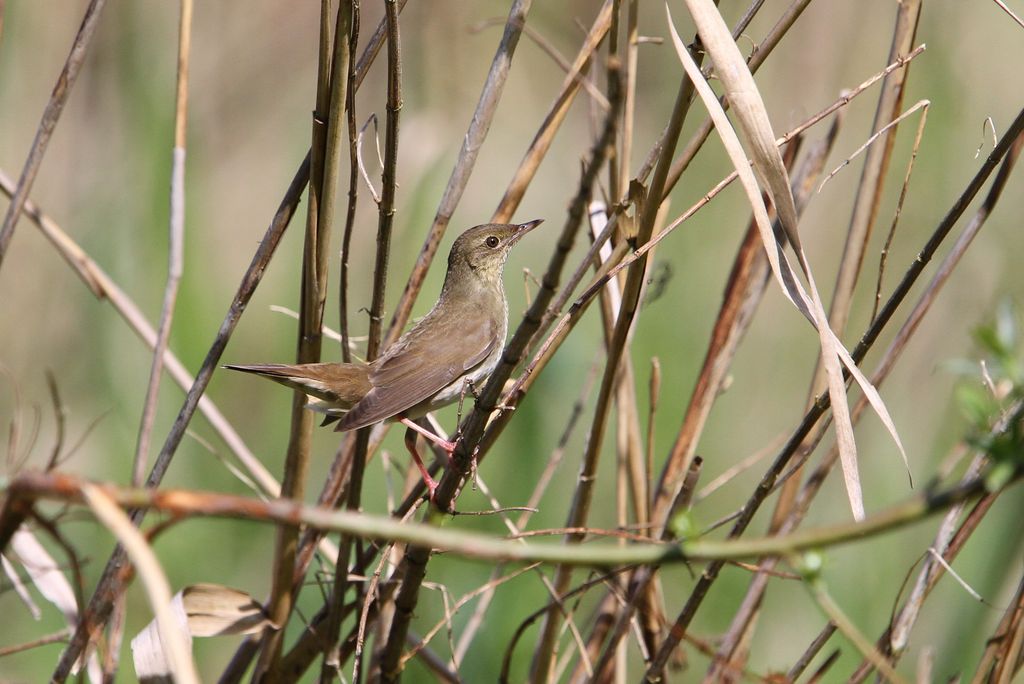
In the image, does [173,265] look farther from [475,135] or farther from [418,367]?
[418,367]

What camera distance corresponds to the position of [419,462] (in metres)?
2.16

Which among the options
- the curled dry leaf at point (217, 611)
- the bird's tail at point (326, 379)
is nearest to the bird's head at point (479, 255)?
the bird's tail at point (326, 379)

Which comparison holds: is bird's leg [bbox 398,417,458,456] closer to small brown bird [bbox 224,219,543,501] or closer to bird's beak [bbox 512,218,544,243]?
small brown bird [bbox 224,219,543,501]

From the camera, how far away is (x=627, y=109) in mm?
2088

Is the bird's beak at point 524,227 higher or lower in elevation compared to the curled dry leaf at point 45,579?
higher

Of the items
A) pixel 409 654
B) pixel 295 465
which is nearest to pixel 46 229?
pixel 295 465

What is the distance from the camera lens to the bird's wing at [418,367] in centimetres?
234

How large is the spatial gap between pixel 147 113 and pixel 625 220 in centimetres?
205

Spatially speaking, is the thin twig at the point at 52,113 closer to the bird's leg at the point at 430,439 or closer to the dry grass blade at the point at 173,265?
the dry grass blade at the point at 173,265

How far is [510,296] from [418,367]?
0.79 m

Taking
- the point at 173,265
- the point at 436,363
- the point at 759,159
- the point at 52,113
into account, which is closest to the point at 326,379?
the point at 436,363

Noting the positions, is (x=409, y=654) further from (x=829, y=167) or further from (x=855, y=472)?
(x=829, y=167)

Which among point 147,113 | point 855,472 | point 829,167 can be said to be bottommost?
point 855,472

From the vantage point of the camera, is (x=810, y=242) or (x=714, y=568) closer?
(x=714, y=568)
